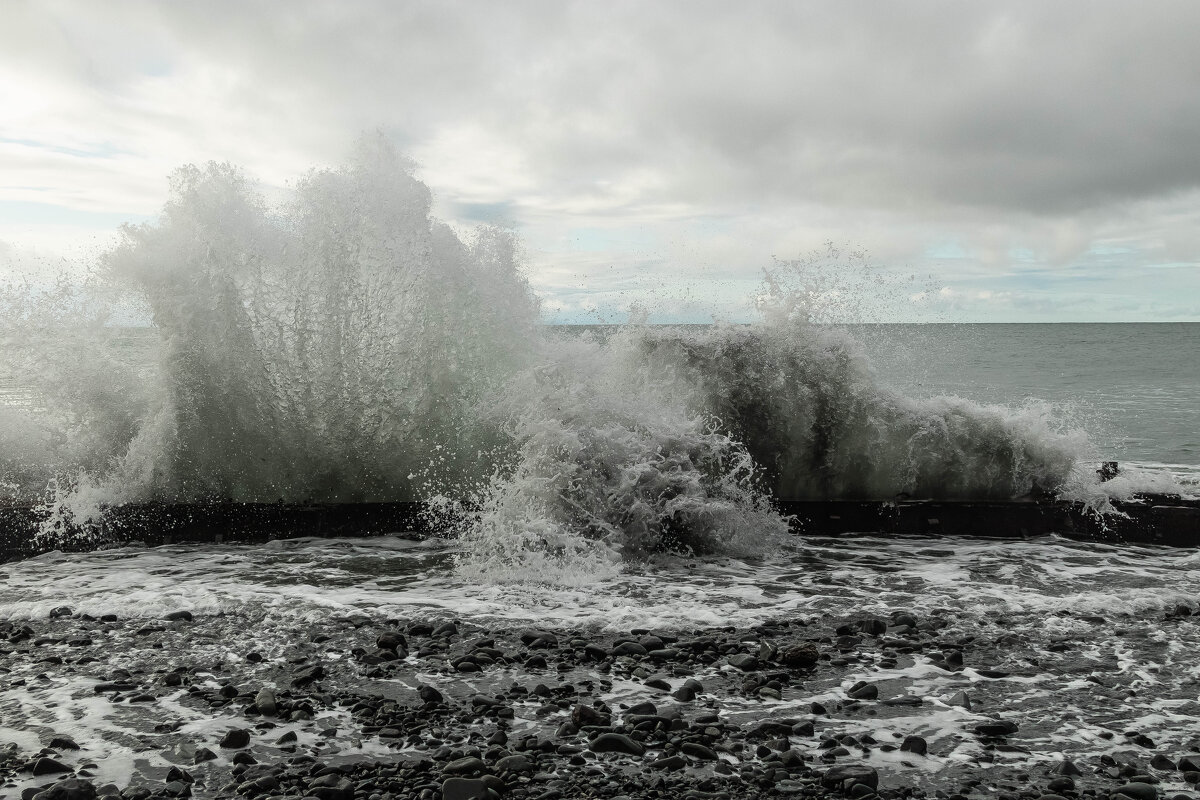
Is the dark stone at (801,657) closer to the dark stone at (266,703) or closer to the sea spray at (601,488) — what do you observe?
the sea spray at (601,488)

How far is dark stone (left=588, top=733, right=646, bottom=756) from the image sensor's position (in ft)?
11.4

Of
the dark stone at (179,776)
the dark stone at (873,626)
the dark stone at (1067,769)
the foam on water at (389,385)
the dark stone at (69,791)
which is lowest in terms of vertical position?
the dark stone at (1067,769)

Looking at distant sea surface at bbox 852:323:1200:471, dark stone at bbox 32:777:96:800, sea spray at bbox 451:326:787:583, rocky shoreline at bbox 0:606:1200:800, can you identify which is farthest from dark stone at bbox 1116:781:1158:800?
distant sea surface at bbox 852:323:1200:471

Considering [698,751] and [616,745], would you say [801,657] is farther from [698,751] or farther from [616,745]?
[616,745]

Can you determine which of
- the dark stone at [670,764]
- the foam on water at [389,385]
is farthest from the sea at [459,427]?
the dark stone at [670,764]

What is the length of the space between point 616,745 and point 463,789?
2.36 feet

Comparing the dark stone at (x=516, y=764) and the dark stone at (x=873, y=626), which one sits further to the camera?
the dark stone at (x=873, y=626)

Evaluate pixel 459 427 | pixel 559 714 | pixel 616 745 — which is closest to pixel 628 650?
pixel 559 714

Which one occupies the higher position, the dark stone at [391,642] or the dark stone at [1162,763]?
the dark stone at [391,642]

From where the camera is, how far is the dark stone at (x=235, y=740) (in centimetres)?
350

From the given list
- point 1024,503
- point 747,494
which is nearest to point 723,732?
point 747,494

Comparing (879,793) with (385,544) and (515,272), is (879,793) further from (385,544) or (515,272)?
(515,272)

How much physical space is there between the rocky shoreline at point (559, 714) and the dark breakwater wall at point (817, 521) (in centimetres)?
256

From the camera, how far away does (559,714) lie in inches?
152
